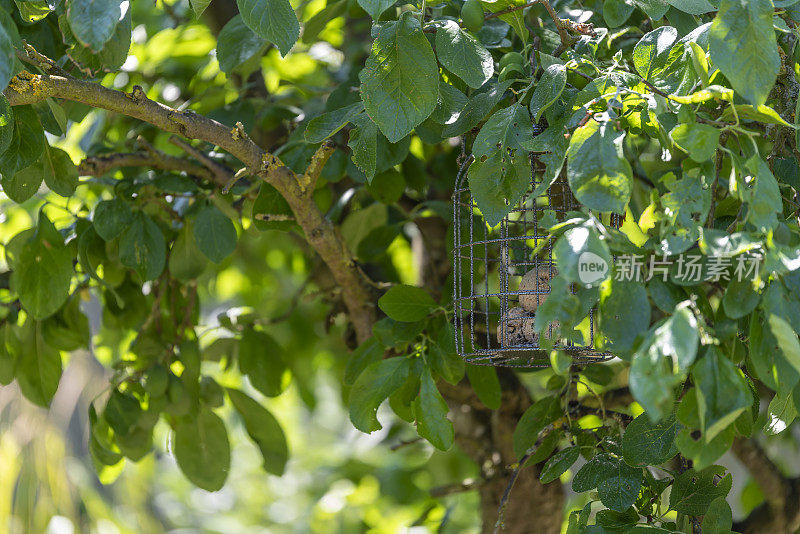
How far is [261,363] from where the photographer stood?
1.43 meters

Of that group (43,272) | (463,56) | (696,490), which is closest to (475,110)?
(463,56)

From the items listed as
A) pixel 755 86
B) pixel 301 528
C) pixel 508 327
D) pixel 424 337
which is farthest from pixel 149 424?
pixel 301 528

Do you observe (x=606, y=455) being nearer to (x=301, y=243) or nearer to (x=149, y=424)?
(x=149, y=424)

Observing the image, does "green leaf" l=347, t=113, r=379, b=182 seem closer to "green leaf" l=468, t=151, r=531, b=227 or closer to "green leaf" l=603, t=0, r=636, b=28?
"green leaf" l=468, t=151, r=531, b=227

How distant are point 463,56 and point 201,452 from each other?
821 millimetres

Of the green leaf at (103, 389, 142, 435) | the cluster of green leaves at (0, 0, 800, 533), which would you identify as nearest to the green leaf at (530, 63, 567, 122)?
the cluster of green leaves at (0, 0, 800, 533)

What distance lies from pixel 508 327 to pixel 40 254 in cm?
68

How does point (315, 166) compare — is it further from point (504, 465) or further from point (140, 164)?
point (504, 465)

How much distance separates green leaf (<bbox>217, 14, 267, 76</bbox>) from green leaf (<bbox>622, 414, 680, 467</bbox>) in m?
0.71

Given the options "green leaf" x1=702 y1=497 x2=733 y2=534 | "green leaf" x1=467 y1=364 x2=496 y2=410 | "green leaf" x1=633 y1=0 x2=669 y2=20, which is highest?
"green leaf" x1=633 y1=0 x2=669 y2=20

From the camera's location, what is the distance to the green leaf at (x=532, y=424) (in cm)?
116

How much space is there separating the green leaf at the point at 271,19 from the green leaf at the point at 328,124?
0.46ft

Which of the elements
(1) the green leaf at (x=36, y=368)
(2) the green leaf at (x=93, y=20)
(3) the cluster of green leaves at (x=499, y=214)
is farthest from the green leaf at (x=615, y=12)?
(1) the green leaf at (x=36, y=368)

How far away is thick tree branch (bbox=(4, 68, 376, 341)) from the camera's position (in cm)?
89
